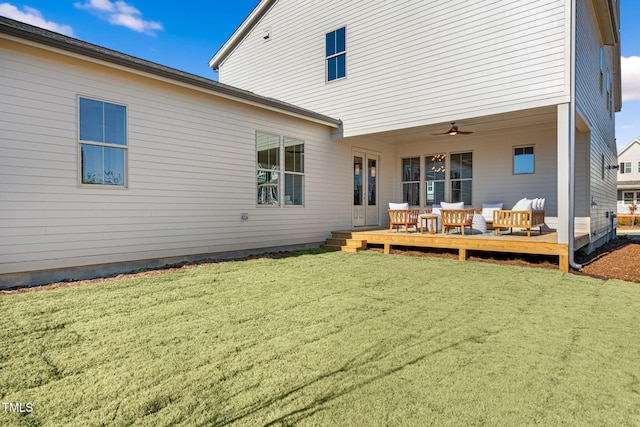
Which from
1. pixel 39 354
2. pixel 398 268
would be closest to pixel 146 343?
pixel 39 354

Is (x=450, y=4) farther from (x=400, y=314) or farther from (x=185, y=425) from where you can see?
(x=185, y=425)

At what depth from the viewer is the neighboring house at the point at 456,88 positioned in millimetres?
6777

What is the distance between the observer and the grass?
198 centimetres

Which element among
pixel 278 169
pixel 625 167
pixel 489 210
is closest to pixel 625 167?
pixel 625 167

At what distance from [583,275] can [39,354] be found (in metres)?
7.33

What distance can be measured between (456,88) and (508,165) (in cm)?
337

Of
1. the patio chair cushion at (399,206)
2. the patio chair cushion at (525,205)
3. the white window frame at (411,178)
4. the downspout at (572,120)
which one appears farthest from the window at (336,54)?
the patio chair cushion at (525,205)

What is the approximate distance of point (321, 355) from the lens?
270 centimetres

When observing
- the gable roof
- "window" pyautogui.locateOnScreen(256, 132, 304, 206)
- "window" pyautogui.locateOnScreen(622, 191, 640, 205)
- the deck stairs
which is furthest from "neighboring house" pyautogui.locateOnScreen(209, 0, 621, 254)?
the gable roof

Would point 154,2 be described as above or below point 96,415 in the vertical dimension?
above

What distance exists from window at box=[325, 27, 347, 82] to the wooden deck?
14.8 feet

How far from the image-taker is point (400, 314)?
3.73 meters

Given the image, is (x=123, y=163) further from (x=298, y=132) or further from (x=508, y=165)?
(x=508, y=165)

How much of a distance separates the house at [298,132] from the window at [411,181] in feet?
0.16
